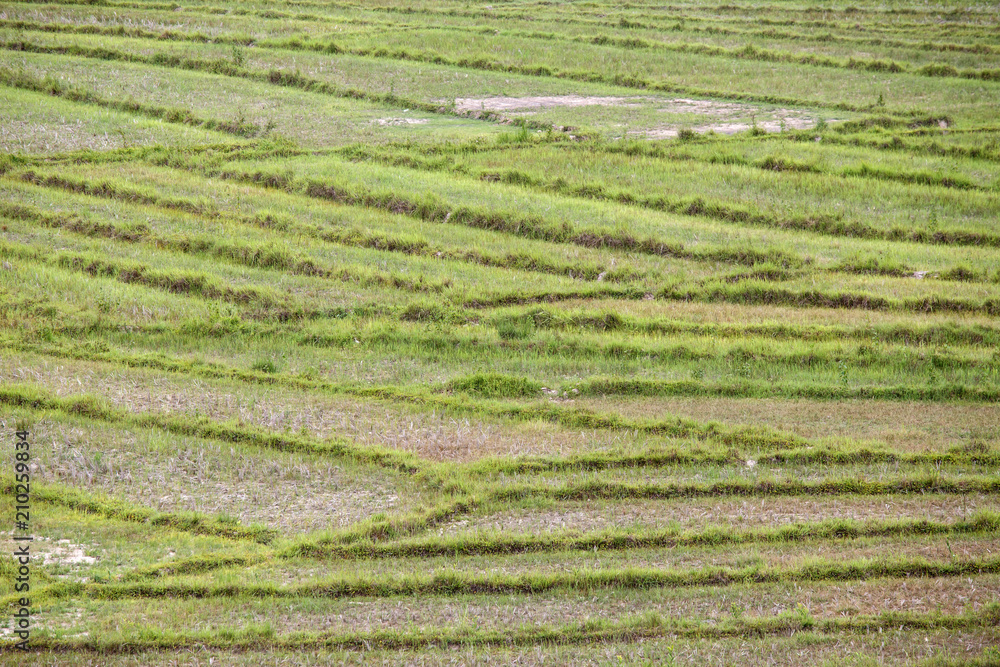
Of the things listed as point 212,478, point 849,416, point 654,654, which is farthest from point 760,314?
point 212,478

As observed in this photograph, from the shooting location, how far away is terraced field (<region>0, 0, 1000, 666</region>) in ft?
26.5

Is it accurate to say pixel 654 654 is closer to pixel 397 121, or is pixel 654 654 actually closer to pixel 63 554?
pixel 63 554

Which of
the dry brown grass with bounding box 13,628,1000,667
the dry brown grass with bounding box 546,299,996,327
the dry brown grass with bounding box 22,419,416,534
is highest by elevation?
the dry brown grass with bounding box 546,299,996,327

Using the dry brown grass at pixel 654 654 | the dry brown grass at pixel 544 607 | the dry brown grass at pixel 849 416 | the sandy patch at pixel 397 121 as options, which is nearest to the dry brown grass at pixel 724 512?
the dry brown grass at pixel 544 607

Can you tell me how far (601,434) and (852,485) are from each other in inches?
115

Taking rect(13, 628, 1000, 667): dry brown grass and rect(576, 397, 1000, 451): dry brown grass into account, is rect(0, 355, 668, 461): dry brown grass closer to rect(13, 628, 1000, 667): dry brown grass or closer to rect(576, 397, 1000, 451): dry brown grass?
rect(576, 397, 1000, 451): dry brown grass

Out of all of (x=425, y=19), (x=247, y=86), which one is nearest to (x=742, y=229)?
(x=247, y=86)

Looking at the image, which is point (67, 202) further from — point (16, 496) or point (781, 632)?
point (781, 632)

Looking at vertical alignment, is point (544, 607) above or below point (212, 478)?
below

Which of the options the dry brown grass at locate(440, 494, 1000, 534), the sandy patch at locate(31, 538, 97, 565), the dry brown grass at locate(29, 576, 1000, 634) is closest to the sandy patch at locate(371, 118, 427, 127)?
the dry brown grass at locate(440, 494, 1000, 534)

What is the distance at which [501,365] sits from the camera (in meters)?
13.7

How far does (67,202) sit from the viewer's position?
18828 millimetres

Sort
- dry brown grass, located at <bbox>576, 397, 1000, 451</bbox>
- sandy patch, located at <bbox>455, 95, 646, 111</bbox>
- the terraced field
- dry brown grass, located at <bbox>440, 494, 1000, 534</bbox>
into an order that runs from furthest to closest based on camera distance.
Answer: sandy patch, located at <bbox>455, 95, 646, 111</bbox> < dry brown grass, located at <bbox>576, 397, 1000, 451</bbox> < dry brown grass, located at <bbox>440, 494, 1000, 534</bbox> < the terraced field

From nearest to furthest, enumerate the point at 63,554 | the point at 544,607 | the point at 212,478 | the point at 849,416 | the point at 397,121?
the point at 544,607 < the point at 63,554 < the point at 212,478 < the point at 849,416 < the point at 397,121
